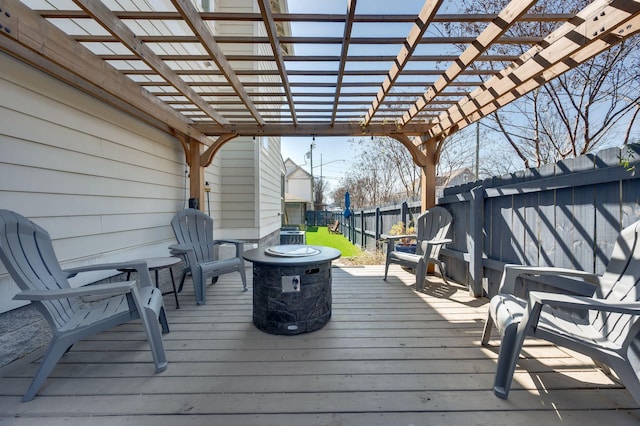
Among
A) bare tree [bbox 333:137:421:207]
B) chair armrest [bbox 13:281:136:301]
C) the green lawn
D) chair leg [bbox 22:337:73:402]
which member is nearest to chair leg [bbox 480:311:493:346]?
chair armrest [bbox 13:281:136:301]

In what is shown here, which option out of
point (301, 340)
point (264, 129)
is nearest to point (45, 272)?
point (301, 340)

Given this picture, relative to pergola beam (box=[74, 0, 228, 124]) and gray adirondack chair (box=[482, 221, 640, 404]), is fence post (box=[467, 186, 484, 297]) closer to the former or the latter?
gray adirondack chair (box=[482, 221, 640, 404])

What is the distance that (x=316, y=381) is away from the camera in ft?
5.80

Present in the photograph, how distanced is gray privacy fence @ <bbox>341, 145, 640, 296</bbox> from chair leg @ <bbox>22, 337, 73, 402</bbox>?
3618mm

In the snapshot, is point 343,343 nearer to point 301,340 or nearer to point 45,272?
point 301,340

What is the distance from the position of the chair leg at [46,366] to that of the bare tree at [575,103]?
5.71m

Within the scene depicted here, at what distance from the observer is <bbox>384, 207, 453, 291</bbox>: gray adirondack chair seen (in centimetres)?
359

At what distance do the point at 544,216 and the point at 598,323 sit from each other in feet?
3.59

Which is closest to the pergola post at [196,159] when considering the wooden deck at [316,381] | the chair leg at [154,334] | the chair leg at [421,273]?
the wooden deck at [316,381]

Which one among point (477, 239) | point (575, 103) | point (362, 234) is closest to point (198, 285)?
point (477, 239)

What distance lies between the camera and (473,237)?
11.1ft

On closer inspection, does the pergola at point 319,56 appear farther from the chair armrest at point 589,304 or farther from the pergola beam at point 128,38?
the chair armrest at point 589,304

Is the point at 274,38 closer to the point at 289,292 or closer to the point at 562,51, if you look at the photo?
the point at 289,292

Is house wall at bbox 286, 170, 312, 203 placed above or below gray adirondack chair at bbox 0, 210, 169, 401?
above
